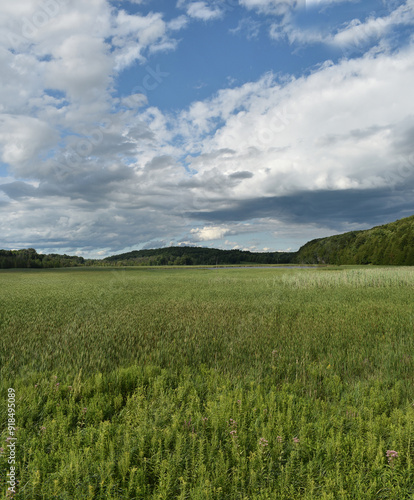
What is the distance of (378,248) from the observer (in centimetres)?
9544

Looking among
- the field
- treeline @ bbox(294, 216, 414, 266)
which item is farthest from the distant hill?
the field

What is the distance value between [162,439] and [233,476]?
45.4 inches

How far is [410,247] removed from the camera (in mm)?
82812

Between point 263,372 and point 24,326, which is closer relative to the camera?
point 263,372

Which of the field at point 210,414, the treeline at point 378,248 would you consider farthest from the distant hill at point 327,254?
the field at point 210,414

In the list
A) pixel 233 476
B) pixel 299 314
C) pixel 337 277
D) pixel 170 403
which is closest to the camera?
pixel 233 476

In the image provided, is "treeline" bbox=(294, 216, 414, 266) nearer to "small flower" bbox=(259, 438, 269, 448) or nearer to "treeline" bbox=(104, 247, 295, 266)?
"treeline" bbox=(104, 247, 295, 266)

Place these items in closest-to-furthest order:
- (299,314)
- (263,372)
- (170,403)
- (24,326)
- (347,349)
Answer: (170,403)
(263,372)
(347,349)
(24,326)
(299,314)

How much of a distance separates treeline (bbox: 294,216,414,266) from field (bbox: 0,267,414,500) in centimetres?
9018

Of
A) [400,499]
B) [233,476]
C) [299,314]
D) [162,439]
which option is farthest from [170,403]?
[299,314]

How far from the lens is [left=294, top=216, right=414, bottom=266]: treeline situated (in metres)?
85.0

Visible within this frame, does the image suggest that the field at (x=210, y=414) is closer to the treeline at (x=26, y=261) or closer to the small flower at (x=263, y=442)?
the small flower at (x=263, y=442)

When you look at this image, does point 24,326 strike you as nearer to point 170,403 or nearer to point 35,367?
point 35,367

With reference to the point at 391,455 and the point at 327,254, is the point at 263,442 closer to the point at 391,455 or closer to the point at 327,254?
the point at 391,455
